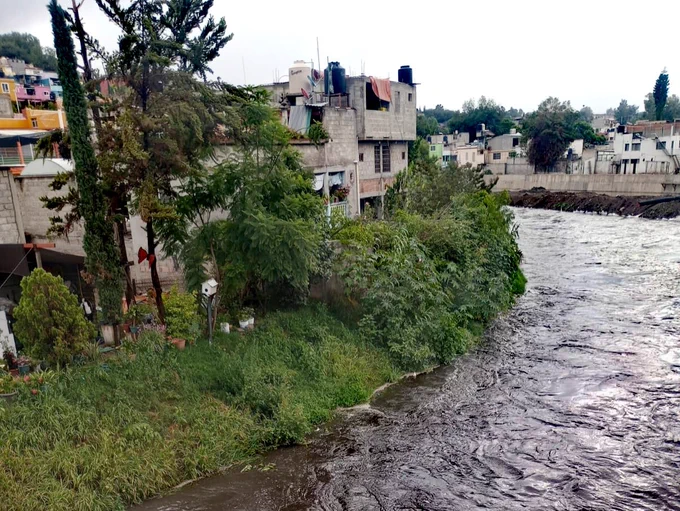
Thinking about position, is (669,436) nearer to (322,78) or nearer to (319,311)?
(319,311)

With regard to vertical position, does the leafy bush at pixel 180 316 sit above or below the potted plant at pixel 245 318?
above

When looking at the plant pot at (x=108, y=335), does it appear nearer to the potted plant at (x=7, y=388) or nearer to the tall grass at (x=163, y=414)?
the tall grass at (x=163, y=414)

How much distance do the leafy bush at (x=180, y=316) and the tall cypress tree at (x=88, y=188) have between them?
3.24ft

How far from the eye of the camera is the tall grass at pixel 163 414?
273 inches

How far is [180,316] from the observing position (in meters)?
9.84

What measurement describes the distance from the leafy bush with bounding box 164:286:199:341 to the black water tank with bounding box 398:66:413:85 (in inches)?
720

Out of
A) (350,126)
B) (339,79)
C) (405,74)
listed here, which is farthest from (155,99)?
(405,74)

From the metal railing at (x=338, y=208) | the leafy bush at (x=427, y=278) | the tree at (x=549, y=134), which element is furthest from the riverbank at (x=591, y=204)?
the metal railing at (x=338, y=208)

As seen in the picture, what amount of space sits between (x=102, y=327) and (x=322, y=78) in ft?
50.3

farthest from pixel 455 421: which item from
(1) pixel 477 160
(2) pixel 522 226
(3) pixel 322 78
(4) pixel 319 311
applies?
(1) pixel 477 160

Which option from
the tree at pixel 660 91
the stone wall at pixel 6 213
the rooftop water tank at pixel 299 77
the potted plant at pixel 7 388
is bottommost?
the potted plant at pixel 7 388

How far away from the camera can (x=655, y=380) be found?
435 inches

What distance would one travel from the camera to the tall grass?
→ 6.95m

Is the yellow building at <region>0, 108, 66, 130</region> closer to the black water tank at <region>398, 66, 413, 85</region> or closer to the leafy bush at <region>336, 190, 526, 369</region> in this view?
the black water tank at <region>398, 66, 413, 85</region>
